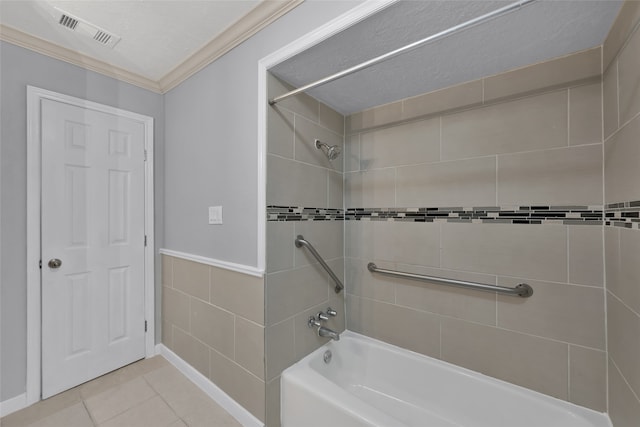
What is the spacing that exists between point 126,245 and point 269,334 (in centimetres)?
146

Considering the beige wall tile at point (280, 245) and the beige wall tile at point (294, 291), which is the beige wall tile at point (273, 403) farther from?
the beige wall tile at point (280, 245)

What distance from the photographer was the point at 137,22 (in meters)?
1.50

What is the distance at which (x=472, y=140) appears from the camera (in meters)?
1.52

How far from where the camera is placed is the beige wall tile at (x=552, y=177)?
1.23 metres

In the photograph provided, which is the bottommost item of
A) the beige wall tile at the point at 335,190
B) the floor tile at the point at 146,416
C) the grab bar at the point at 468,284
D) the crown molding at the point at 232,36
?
the floor tile at the point at 146,416

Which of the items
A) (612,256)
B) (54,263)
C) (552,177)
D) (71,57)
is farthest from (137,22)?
(612,256)

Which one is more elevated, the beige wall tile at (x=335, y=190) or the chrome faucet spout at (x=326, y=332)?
the beige wall tile at (x=335, y=190)

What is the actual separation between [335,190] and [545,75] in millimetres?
1300

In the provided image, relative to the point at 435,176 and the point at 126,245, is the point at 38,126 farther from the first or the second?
the point at 435,176

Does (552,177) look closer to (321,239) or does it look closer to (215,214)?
(321,239)

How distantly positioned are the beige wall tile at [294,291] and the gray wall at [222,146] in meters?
0.19

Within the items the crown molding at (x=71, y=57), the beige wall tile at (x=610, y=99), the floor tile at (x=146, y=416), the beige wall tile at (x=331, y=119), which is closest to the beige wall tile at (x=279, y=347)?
the floor tile at (x=146, y=416)

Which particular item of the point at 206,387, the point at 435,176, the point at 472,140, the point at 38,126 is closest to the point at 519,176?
the point at 472,140

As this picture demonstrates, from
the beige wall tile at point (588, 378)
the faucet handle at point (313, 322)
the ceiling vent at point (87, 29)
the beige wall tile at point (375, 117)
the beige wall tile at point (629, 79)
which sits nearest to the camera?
the beige wall tile at point (629, 79)
